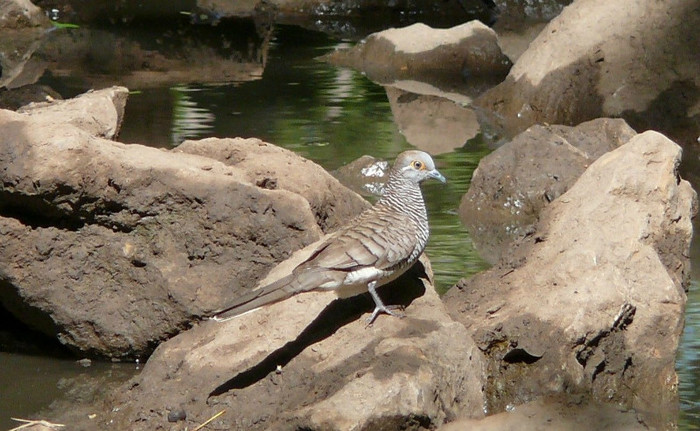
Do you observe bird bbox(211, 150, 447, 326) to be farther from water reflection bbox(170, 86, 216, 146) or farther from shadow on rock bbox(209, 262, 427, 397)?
water reflection bbox(170, 86, 216, 146)

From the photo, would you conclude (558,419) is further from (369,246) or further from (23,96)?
(23,96)

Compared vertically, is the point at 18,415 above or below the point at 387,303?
below

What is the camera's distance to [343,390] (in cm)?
425

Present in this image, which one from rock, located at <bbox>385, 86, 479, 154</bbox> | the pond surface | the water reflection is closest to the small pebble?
the pond surface

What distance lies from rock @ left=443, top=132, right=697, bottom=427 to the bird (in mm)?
511

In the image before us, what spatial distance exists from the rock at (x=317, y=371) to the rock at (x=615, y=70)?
592cm

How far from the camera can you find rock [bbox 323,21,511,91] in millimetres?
13445

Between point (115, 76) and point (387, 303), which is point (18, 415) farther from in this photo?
point (115, 76)

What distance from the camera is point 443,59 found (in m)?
13.6

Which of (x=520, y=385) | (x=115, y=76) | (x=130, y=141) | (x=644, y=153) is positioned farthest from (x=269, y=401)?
(x=115, y=76)

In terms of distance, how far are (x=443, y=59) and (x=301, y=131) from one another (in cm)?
370

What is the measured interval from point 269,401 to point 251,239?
1.02 meters

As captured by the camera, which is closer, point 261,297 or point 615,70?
point 261,297

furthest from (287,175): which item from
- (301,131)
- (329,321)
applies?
(301,131)
